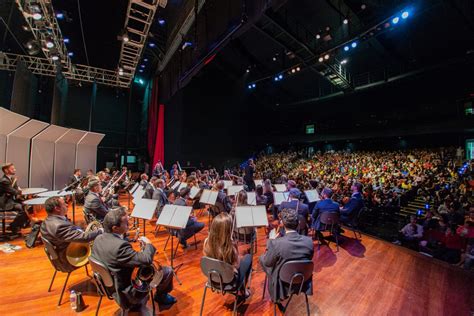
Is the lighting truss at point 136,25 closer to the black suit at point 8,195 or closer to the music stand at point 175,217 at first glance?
the black suit at point 8,195

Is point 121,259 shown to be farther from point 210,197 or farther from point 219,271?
point 210,197

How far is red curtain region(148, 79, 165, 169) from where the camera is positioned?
13.8 m

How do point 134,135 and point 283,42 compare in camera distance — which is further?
point 134,135

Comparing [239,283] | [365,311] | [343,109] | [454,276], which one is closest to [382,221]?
[454,276]

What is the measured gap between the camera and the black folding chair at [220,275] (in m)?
2.40

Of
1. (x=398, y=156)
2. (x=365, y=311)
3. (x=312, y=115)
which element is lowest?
(x=365, y=311)

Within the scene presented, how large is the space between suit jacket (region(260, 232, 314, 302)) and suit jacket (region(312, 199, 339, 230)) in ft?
8.67

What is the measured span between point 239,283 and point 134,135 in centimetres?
1680

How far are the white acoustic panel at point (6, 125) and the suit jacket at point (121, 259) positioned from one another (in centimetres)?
718

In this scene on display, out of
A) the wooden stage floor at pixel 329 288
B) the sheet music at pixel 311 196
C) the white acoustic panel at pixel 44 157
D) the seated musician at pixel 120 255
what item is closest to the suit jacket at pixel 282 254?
the wooden stage floor at pixel 329 288

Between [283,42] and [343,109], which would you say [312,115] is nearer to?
[343,109]

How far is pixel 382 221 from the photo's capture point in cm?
777

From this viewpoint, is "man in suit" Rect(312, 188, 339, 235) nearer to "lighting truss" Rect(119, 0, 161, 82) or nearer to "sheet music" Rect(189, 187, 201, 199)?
"sheet music" Rect(189, 187, 201, 199)

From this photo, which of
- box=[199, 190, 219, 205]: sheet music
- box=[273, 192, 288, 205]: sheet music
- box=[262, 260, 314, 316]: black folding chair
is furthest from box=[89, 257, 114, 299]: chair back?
box=[273, 192, 288, 205]: sheet music
